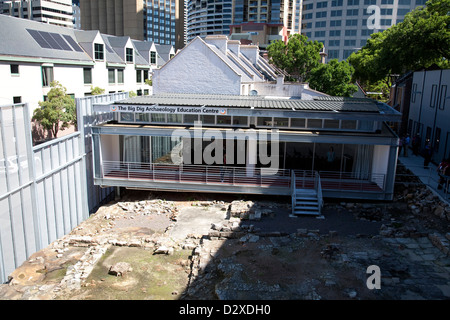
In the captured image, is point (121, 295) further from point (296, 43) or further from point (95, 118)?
point (296, 43)

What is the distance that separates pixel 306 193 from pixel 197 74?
1870 cm

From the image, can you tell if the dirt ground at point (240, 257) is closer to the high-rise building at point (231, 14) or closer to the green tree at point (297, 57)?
the green tree at point (297, 57)

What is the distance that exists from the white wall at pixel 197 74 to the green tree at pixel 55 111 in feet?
26.3

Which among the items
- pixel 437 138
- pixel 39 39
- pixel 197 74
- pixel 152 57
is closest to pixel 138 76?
pixel 152 57

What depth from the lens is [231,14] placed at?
15625 cm

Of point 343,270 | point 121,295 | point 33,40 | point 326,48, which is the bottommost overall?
point 121,295

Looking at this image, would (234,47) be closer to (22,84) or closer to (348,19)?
(22,84)

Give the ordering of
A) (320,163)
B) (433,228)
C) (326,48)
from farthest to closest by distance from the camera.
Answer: (326,48)
(320,163)
(433,228)

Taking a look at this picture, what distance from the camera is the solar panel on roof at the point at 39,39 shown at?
3577 centimetres

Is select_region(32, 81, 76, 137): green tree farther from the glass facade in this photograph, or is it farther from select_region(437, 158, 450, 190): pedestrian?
the glass facade

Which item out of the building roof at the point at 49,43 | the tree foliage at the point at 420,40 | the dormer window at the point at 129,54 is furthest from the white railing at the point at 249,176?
the dormer window at the point at 129,54

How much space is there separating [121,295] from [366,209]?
13.0 metres

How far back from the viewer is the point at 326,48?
4237 inches

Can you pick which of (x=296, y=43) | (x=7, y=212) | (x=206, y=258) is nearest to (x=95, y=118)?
(x=7, y=212)
